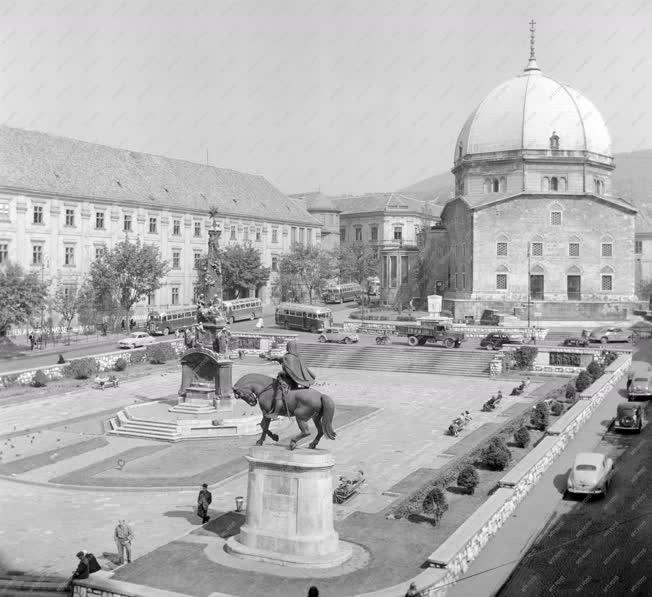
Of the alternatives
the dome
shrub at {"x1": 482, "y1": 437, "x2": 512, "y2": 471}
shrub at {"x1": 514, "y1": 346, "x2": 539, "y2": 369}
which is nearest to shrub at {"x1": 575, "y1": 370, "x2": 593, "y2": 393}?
shrub at {"x1": 514, "y1": 346, "x2": 539, "y2": 369}

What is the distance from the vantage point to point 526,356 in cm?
5034

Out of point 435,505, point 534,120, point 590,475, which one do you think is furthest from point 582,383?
point 534,120

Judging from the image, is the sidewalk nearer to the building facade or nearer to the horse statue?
the horse statue

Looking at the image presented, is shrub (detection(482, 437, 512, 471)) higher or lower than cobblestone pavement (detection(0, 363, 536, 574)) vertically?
higher

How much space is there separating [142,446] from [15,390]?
14.4 m

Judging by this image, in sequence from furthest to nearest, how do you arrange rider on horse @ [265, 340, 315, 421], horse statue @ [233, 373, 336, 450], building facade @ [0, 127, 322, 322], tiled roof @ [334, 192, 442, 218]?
tiled roof @ [334, 192, 442, 218] → building facade @ [0, 127, 322, 322] → rider on horse @ [265, 340, 315, 421] → horse statue @ [233, 373, 336, 450]

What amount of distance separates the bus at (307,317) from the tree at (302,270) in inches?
660

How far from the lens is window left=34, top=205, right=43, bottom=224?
63.0 meters

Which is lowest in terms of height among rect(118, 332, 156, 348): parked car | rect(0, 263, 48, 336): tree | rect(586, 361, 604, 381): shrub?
rect(586, 361, 604, 381): shrub

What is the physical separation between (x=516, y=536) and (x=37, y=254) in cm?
5212

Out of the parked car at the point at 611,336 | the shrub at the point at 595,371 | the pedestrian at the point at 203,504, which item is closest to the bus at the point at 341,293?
the parked car at the point at 611,336

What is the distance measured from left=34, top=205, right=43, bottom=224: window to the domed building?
1475 inches

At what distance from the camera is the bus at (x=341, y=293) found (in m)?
90.8

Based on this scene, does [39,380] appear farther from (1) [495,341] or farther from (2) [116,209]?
(1) [495,341]
